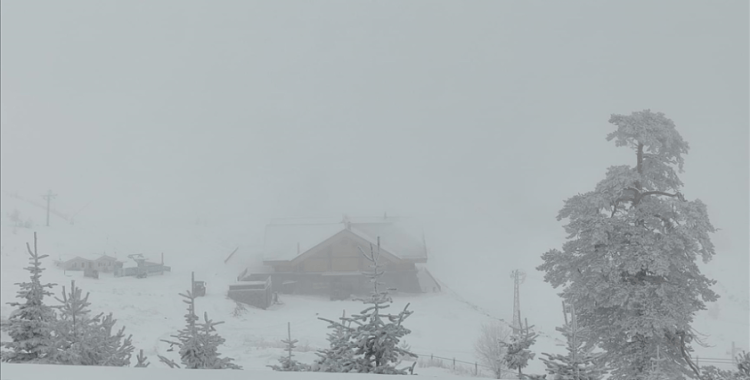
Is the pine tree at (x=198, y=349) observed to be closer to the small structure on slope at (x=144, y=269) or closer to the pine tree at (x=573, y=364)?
the small structure on slope at (x=144, y=269)

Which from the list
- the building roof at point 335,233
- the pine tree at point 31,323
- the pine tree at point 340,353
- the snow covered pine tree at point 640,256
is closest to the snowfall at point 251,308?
the building roof at point 335,233

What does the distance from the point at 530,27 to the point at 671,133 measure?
1.41m

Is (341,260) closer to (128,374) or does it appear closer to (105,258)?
(128,374)

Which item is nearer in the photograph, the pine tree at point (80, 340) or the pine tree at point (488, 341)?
the pine tree at point (80, 340)

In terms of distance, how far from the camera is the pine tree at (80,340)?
104 inches

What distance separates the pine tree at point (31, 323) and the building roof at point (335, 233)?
4.07 feet

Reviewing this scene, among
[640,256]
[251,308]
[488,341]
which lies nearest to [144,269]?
[251,308]

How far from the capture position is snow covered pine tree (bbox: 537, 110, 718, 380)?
2.39 m

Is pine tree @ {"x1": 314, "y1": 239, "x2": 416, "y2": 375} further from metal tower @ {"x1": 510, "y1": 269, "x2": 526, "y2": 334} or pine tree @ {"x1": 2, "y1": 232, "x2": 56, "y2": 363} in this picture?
pine tree @ {"x1": 2, "y1": 232, "x2": 56, "y2": 363}

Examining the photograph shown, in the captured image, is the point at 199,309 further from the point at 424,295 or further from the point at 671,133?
the point at 671,133

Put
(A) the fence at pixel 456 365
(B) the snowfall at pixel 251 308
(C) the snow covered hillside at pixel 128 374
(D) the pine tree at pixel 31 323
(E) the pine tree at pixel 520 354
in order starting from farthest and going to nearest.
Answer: (A) the fence at pixel 456 365
(B) the snowfall at pixel 251 308
(D) the pine tree at pixel 31 323
(C) the snow covered hillside at pixel 128 374
(E) the pine tree at pixel 520 354

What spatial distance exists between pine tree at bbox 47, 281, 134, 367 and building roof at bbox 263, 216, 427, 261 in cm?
103

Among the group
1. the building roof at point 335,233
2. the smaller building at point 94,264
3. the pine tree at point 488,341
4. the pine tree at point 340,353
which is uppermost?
the building roof at point 335,233

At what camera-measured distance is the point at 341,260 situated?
3.36 meters
